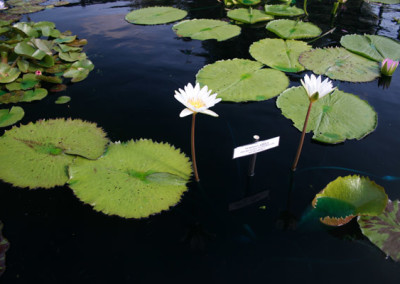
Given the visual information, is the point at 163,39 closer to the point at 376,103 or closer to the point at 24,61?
the point at 24,61

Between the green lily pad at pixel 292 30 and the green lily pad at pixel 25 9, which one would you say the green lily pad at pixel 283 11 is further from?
the green lily pad at pixel 25 9

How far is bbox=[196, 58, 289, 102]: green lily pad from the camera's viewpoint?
10.1 ft

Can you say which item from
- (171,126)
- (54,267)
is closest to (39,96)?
(171,126)

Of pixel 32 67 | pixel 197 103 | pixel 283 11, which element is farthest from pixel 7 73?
pixel 283 11

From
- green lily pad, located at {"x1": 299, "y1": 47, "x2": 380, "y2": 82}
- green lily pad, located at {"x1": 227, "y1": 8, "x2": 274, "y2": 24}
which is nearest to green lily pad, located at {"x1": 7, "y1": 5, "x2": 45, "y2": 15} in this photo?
green lily pad, located at {"x1": 227, "y1": 8, "x2": 274, "y2": 24}

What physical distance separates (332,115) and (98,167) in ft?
7.70

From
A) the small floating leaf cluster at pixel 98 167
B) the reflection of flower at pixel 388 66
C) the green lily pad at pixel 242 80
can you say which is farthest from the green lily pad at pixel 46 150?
the reflection of flower at pixel 388 66

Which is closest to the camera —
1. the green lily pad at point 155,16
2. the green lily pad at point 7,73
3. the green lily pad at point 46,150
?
the green lily pad at point 46,150

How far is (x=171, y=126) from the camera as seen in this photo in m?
2.83

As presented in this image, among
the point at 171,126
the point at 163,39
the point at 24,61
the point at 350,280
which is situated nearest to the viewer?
the point at 350,280

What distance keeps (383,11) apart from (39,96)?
7.52 metres

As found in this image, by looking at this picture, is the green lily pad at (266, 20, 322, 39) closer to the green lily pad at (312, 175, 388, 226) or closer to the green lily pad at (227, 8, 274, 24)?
the green lily pad at (227, 8, 274, 24)

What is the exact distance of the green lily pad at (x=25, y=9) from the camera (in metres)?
6.32

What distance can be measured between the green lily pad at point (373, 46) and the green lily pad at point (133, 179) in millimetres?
3477
